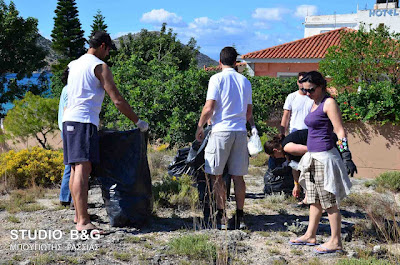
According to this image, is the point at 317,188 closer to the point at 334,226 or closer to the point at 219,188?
the point at 334,226

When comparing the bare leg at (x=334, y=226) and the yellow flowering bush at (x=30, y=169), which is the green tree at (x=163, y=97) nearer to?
the yellow flowering bush at (x=30, y=169)

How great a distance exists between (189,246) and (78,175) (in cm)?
121

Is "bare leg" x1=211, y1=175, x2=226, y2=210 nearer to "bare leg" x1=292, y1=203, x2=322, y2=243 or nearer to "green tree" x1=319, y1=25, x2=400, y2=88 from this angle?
"bare leg" x1=292, y1=203, x2=322, y2=243

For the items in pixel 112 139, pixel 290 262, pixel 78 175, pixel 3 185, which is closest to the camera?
pixel 290 262

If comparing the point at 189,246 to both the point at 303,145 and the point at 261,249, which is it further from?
the point at 303,145

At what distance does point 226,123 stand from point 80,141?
1404mm

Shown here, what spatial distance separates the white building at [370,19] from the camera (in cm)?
2912

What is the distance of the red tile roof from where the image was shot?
77.3 ft

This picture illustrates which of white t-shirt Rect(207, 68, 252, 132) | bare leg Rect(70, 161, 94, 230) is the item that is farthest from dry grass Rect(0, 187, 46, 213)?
white t-shirt Rect(207, 68, 252, 132)

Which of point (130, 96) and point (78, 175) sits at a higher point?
point (130, 96)

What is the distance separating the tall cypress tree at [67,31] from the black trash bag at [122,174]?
106 feet

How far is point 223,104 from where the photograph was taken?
443 cm

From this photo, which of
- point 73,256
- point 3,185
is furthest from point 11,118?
point 73,256

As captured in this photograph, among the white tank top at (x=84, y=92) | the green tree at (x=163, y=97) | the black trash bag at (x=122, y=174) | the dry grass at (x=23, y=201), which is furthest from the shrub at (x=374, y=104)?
the white tank top at (x=84, y=92)
